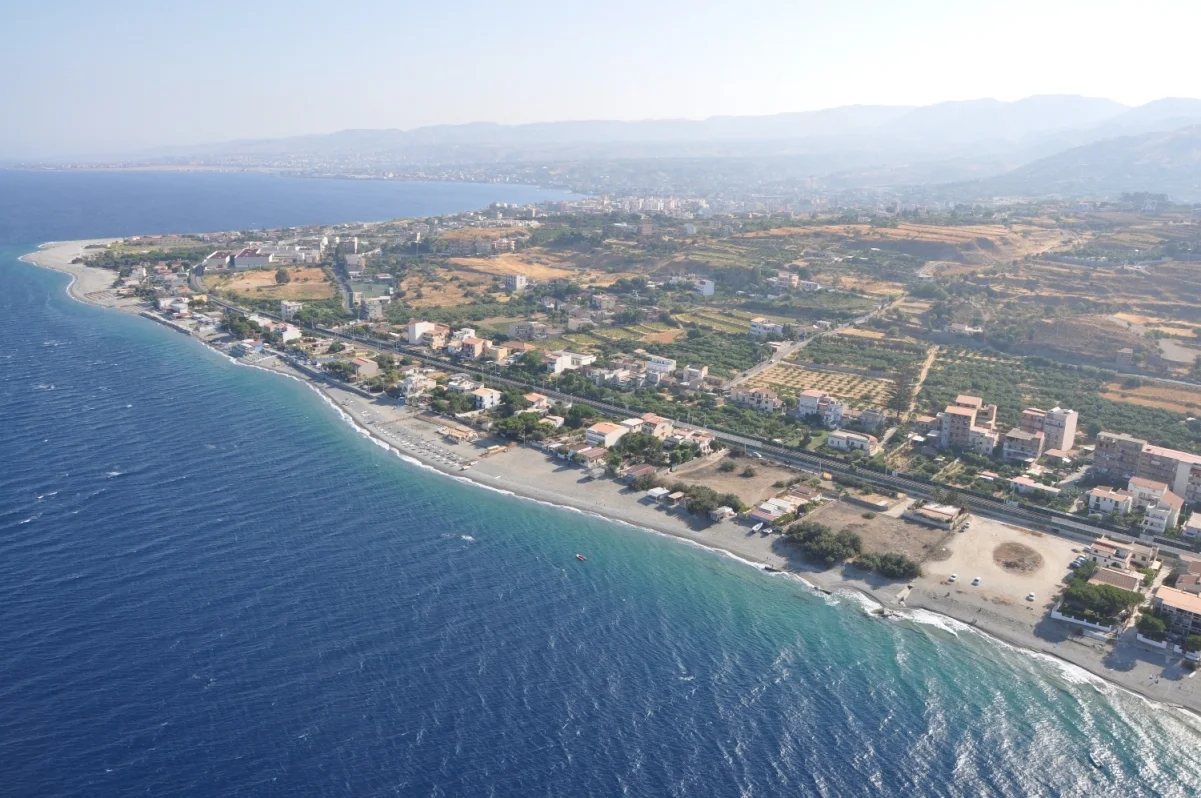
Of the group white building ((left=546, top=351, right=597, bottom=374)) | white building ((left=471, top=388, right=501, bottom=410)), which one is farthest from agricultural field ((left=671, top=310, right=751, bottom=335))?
white building ((left=471, top=388, right=501, bottom=410))

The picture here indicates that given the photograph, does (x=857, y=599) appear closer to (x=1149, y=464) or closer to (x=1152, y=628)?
(x=1152, y=628)

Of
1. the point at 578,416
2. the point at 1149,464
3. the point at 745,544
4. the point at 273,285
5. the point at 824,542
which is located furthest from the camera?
the point at 273,285

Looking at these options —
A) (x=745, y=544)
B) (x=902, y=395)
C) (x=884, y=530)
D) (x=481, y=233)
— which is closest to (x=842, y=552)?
(x=884, y=530)

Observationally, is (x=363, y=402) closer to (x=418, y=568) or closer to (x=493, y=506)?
(x=493, y=506)

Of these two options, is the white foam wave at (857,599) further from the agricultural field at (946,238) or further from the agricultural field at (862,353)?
the agricultural field at (946,238)

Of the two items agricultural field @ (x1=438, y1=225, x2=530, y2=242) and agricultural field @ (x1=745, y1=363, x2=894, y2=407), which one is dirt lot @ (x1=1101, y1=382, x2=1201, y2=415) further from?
agricultural field @ (x1=438, y1=225, x2=530, y2=242)

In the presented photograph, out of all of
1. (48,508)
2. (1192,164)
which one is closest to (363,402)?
(48,508)
